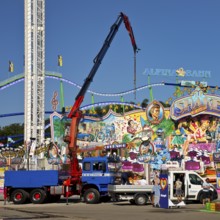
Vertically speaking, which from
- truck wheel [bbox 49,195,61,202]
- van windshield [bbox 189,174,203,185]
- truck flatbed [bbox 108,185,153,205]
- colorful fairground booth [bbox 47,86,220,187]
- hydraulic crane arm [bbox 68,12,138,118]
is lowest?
truck wheel [bbox 49,195,61,202]

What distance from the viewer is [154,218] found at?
2053 cm

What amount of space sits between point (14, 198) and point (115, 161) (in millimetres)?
6564

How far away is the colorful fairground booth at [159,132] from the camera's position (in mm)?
54938

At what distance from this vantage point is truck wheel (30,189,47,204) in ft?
102

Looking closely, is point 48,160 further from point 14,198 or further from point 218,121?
point 14,198

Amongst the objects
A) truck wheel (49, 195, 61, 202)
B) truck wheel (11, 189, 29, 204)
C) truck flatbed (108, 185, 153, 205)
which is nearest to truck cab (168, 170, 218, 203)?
truck flatbed (108, 185, 153, 205)

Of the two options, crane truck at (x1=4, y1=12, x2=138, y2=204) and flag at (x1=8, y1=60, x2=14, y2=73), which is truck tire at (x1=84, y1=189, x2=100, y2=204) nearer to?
crane truck at (x1=4, y1=12, x2=138, y2=204)

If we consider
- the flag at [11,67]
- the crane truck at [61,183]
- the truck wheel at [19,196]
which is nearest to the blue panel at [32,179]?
the crane truck at [61,183]

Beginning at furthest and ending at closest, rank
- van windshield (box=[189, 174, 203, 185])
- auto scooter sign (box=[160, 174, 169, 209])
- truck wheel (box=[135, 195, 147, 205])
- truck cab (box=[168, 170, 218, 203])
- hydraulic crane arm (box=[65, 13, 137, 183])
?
hydraulic crane arm (box=[65, 13, 137, 183]), van windshield (box=[189, 174, 203, 185]), truck cab (box=[168, 170, 218, 203]), truck wheel (box=[135, 195, 147, 205]), auto scooter sign (box=[160, 174, 169, 209])

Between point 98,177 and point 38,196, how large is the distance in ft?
13.1

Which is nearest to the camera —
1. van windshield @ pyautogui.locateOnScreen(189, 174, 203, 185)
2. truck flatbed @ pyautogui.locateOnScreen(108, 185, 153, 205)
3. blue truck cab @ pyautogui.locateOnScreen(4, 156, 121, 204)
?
truck flatbed @ pyautogui.locateOnScreen(108, 185, 153, 205)

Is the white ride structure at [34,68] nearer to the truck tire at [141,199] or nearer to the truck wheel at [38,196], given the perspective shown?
the truck wheel at [38,196]

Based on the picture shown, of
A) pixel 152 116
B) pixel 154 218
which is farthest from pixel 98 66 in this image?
pixel 154 218

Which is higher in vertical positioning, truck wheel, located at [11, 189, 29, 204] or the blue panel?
the blue panel
